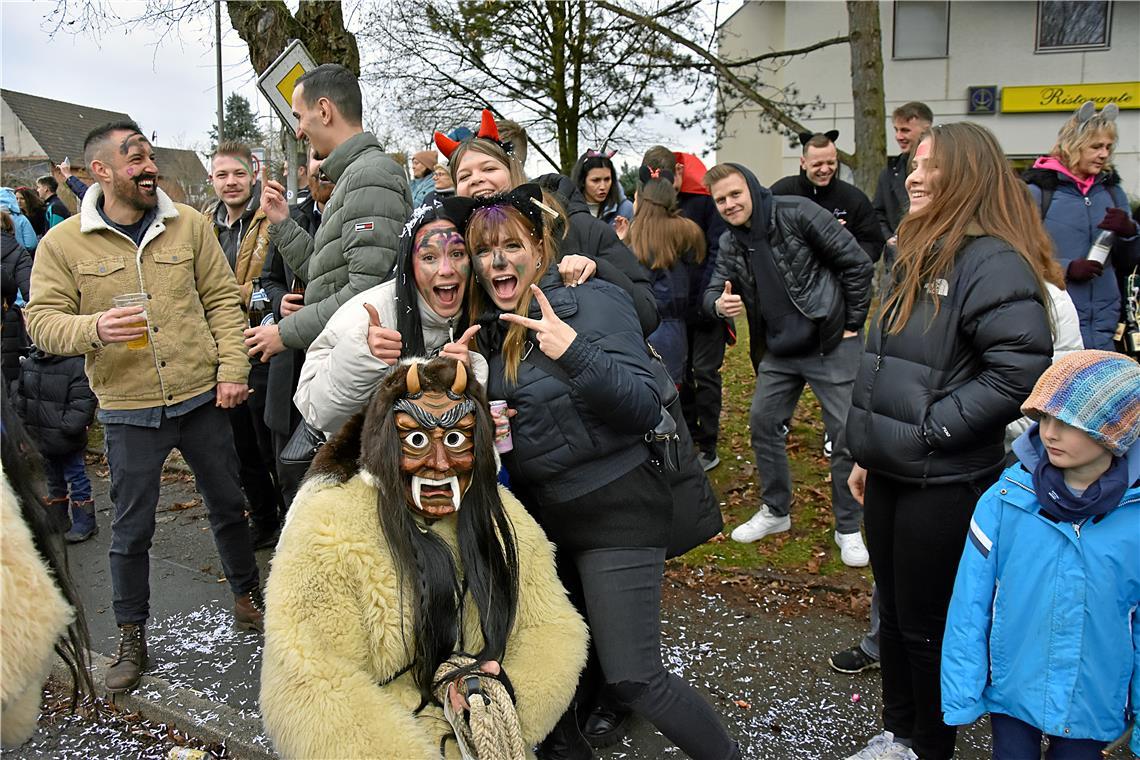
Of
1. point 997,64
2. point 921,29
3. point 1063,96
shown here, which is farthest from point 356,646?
point 1063,96

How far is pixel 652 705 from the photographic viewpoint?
2584 millimetres

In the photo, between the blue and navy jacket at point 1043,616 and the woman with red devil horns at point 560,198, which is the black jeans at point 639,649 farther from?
the woman with red devil horns at point 560,198

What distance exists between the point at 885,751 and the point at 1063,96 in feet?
67.1

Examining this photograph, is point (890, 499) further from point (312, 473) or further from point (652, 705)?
point (312, 473)

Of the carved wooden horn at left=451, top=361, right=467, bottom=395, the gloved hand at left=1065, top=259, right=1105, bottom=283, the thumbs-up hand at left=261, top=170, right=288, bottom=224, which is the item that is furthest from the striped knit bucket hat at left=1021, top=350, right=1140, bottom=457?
the thumbs-up hand at left=261, top=170, right=288, bottom=224

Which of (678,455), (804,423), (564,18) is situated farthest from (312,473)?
(564,18)

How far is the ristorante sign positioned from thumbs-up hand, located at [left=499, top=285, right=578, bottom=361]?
806 inches

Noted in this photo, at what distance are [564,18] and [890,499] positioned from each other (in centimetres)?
1527

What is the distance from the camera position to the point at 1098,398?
2232mm

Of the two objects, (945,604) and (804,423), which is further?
(804,423)

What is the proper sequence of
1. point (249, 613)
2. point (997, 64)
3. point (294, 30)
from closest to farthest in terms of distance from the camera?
point (249, 613) < point (294, 30) < point (997, 64)

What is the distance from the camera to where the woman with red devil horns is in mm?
3010

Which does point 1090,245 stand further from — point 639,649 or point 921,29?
point 921,29

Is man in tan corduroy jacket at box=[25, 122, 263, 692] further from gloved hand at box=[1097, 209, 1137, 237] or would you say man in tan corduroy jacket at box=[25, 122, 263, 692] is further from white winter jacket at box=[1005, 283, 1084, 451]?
gloved hand at box=[1097, 209, 1137, 237]
